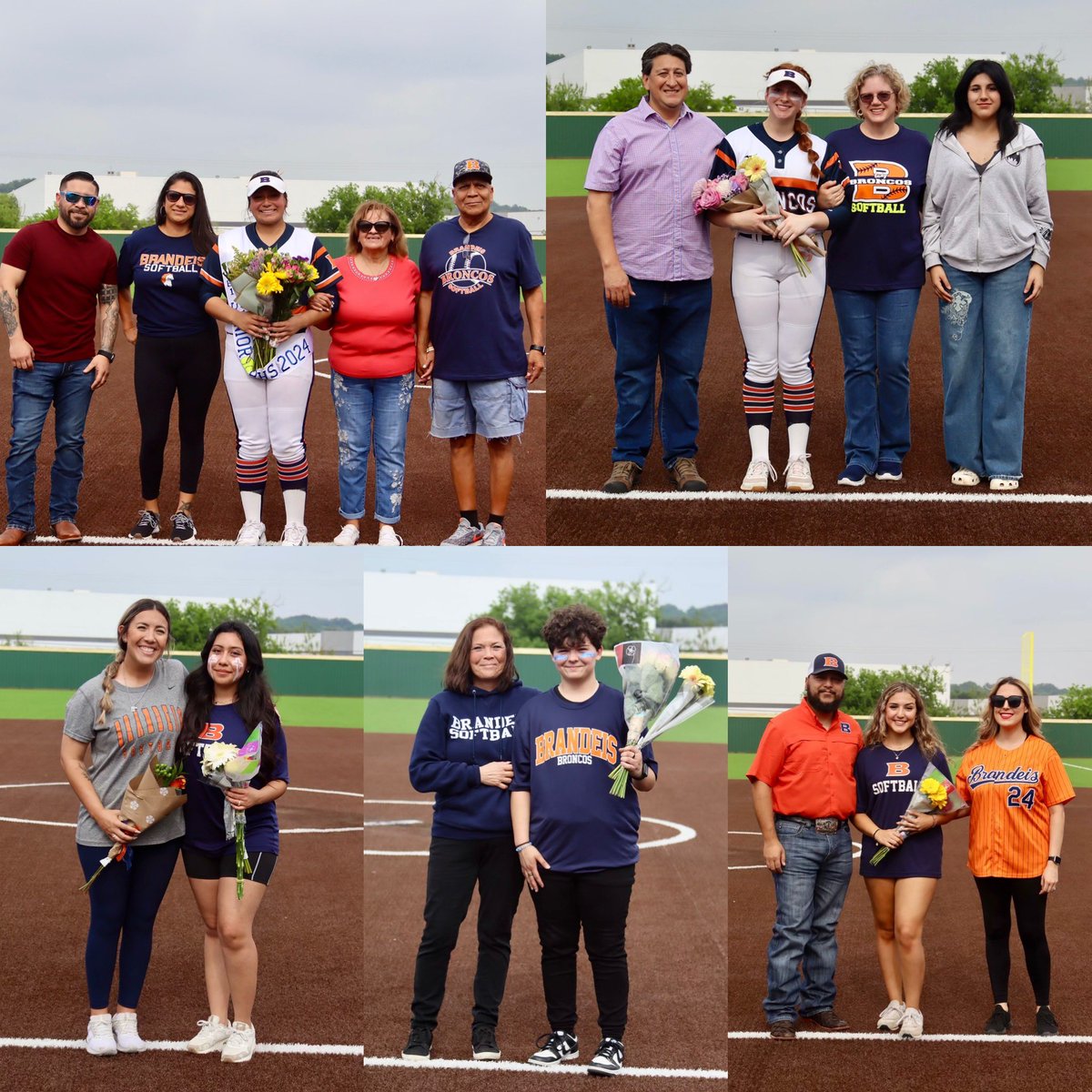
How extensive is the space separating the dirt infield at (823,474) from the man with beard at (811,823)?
115 cm

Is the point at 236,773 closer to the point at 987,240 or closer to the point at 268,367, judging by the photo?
the point at 268,367

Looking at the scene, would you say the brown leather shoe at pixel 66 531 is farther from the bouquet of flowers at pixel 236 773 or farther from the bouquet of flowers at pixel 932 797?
the bouquet of flowers at pixel 932 797

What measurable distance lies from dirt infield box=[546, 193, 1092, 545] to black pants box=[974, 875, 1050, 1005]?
1.70m

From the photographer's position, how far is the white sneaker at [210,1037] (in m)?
4.87

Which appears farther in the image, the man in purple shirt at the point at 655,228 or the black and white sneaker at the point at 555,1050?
the man in purple shirt at the point at 655,228

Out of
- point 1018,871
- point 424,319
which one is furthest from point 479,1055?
point 424,319

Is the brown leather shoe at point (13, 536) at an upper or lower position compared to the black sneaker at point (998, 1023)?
upper

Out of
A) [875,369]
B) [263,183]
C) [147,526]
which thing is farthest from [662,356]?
[147,526]

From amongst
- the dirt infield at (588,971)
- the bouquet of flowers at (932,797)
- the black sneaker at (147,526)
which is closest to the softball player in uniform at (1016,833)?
the bouquet of flowers at (932,797)

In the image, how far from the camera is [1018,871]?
551 centimetres

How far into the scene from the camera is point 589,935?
4.76 metres

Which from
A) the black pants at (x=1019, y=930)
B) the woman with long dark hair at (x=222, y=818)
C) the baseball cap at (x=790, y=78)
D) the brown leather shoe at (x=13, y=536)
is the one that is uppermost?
the baseball cap at (x=790, y=78)

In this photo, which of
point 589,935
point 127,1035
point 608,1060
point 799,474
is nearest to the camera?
point 608,1060

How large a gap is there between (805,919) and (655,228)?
3.23 m
